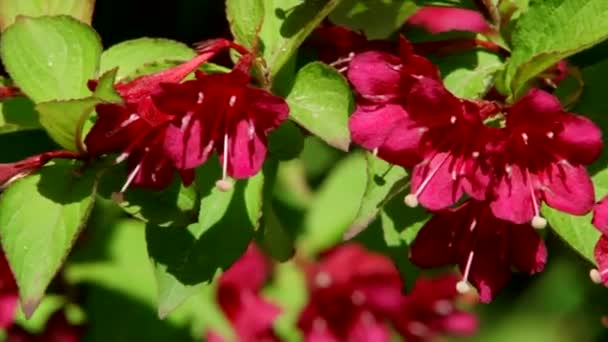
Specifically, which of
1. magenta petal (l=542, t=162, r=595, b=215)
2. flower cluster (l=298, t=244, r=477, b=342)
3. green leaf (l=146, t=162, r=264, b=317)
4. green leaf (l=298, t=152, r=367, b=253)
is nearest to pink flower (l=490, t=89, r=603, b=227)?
magenta petal (l=542, t=162, r=595, b=215)

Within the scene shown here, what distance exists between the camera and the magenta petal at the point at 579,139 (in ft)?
3.59

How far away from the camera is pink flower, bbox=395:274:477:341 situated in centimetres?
196

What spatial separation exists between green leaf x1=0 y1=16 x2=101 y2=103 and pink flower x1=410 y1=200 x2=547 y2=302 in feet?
1.12

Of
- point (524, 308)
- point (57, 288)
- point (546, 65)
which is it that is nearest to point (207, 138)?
point (546, 65)

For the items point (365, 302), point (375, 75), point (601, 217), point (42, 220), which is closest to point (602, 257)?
point (601, 217)

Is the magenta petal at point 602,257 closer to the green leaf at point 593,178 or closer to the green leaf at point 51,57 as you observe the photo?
the green leaf at point 593,178

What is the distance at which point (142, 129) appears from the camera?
1.12m

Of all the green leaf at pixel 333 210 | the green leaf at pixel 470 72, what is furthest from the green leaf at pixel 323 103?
the green leaf at pixel 333 210

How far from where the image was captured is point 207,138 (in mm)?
1130

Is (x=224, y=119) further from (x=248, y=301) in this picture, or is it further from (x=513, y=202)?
(x=248, y=301)

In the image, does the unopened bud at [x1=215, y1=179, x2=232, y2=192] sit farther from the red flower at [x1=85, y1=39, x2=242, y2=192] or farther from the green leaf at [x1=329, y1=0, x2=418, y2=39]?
the green leaf at [x1=329, y1=0, x2=418, y2=39]

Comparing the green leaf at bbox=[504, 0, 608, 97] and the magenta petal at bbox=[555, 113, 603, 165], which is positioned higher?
the green leaf at bbox=[504, 0, 608, 97]

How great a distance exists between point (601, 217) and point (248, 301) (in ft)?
2.92

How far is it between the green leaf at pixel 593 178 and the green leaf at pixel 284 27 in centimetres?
26
